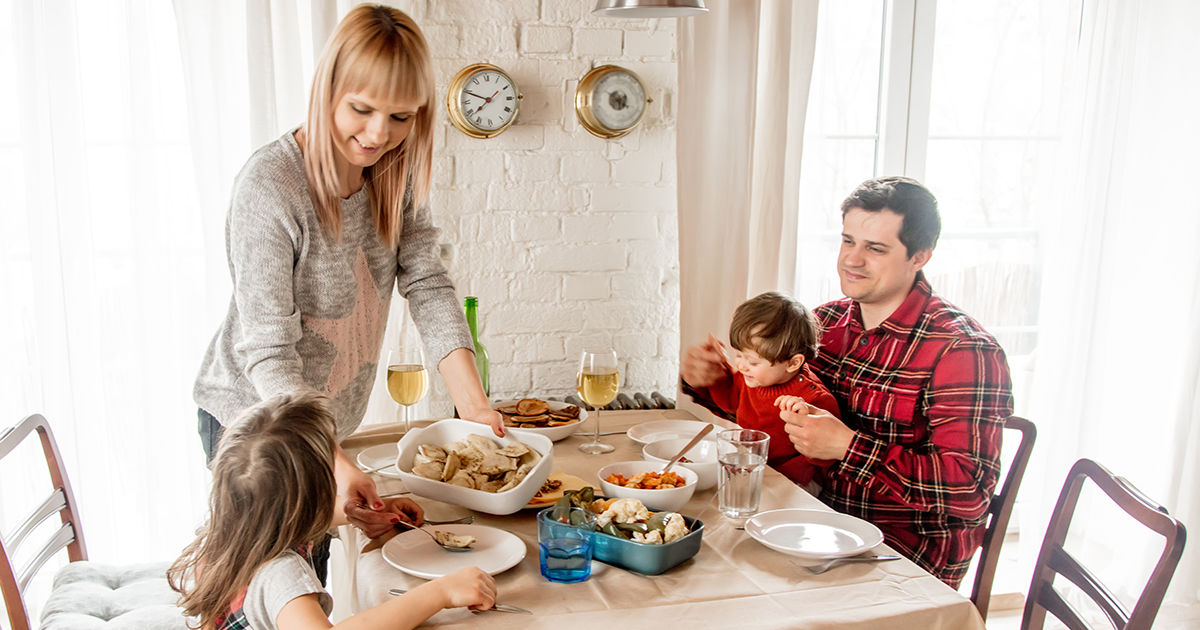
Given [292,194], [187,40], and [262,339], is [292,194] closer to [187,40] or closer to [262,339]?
[262,339]

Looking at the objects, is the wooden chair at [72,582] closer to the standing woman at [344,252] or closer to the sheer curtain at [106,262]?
the standing woman at [344,252]

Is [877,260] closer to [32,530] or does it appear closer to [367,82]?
[367,82]

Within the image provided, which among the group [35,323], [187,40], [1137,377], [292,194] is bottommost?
[1137,377]

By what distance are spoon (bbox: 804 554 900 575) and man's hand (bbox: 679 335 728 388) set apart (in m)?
0.80

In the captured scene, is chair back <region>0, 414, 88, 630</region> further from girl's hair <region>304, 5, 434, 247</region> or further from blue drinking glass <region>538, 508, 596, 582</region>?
blue drinking glass <region>538, 508, 596, 582</region>

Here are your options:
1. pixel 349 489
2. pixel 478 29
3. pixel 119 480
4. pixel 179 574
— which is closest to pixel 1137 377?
pixel 478 29

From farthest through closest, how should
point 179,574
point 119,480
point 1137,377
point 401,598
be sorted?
point 1137,377, point 119,480, point 179,574, point 401,598

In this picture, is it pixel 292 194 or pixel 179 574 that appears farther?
pixel 292 194

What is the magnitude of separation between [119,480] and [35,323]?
462 millimetres

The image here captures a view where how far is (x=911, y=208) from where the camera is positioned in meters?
1.85

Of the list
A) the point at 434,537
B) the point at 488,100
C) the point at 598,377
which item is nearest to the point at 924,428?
the point at 598,377

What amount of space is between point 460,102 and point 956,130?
1.68 meters

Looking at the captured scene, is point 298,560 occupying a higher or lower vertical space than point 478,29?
lower

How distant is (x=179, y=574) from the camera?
4.35 ft
